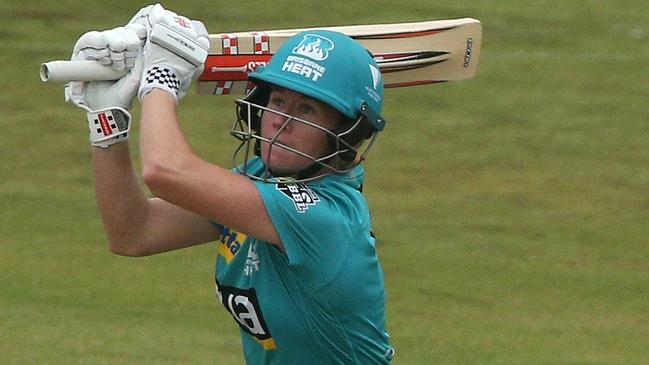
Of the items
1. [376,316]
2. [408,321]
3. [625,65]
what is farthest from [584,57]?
[376,316]

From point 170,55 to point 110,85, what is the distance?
0.77 feet

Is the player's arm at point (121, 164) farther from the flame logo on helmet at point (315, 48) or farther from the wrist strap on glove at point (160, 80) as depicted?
the flame logo on helmet at point (315, 48)

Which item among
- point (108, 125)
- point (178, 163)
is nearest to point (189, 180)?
point (178, 163)

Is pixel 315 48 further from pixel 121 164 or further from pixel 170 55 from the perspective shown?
pixel 121 164

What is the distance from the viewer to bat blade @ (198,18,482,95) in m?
4.74

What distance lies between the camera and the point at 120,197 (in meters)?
4.46

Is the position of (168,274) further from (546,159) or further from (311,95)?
(311,95)

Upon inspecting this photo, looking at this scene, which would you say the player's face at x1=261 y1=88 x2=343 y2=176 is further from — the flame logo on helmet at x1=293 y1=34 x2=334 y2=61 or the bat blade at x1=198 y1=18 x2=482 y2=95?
the bat blade at x1=198 y1=18 x2=482 y2=95

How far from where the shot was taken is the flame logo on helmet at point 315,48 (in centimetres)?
415

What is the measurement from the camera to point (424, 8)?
1239 cm

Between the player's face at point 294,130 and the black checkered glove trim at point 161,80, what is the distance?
0.86 ft

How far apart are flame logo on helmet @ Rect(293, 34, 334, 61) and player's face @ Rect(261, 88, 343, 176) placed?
0.11 metres

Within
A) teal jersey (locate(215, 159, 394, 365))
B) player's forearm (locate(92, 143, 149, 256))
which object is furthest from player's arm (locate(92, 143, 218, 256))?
teal jersey (locate(215, 159, 394, 365))

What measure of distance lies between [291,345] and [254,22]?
8.01 meters
